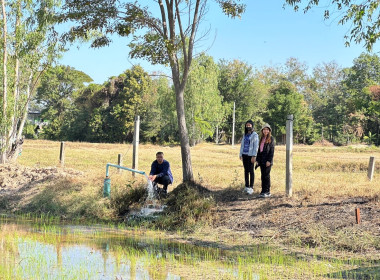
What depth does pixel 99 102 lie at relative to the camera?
202 feet

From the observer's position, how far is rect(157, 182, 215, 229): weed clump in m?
10.1

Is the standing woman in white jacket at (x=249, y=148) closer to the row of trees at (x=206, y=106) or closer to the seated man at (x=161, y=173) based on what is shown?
the seated man at (x=161, y=173)

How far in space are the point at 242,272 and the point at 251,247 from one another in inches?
74.0

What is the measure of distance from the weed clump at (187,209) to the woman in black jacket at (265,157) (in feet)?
4.23

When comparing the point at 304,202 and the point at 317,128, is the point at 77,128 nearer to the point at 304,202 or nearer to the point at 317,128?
the point at 317,128

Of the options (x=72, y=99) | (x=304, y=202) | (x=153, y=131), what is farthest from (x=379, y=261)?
(x=72, y=99)

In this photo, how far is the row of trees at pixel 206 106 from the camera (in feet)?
174

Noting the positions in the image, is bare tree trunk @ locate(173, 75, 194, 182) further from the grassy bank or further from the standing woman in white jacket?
the standing woman in white jacket

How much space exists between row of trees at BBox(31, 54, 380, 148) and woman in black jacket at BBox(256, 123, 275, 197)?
128ft

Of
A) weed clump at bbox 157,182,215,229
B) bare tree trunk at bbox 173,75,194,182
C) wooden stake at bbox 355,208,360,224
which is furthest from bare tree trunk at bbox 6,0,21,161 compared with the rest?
wooden stake at bbox 355,208,360,224

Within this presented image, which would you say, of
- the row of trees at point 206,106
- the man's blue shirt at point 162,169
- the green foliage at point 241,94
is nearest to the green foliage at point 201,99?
the row of trees at point 206,106

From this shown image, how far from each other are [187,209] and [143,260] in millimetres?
3354

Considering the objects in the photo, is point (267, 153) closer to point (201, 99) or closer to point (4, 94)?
point (4, 94)

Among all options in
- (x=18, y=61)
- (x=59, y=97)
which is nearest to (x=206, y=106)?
(x=59, y=97)
